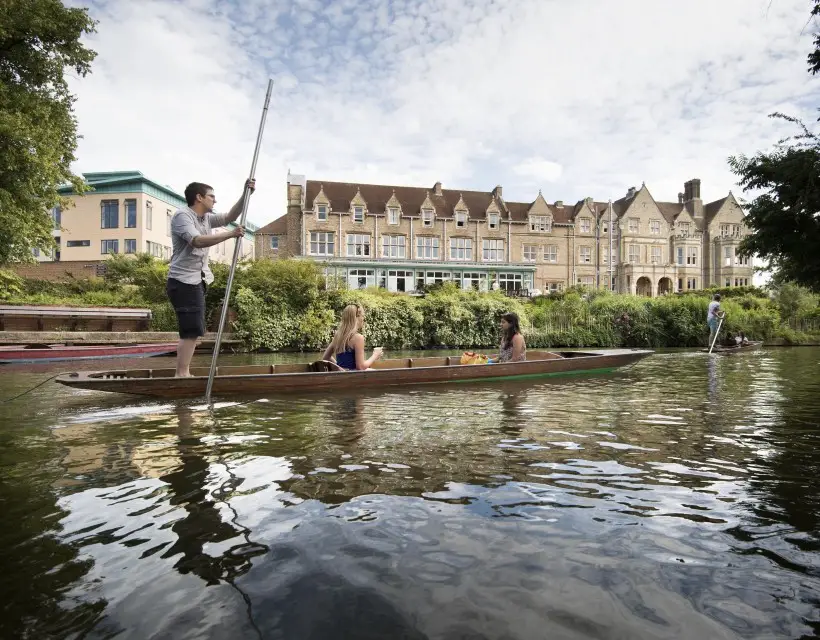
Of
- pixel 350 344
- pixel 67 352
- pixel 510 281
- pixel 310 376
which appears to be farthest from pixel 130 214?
pixel 310 376

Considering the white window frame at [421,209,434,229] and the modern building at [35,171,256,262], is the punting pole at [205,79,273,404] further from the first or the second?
the modern building at [35,171,256,262]

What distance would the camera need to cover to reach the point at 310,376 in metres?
7.87

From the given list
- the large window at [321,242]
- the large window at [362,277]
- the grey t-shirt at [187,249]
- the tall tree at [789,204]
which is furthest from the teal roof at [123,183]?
the tall tree at [789,204]

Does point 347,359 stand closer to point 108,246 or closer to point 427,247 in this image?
point 427,247

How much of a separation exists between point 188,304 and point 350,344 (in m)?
2.70

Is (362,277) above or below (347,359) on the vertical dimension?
above

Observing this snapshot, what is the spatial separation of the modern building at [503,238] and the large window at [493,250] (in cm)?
9

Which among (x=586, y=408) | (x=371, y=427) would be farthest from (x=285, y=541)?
(x=586, y=408)

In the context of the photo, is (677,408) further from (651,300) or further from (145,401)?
(651,300)

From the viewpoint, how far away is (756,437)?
5020 mm

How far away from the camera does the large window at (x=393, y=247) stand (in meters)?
44.7

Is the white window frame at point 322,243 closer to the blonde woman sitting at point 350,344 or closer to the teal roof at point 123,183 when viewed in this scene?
the teal roof at point 123,183

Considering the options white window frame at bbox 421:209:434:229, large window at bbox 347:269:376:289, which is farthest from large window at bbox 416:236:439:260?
large window at bbox 347:269:376:289

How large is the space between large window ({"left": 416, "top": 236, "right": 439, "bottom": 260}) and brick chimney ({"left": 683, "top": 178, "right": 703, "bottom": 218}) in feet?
98.1
